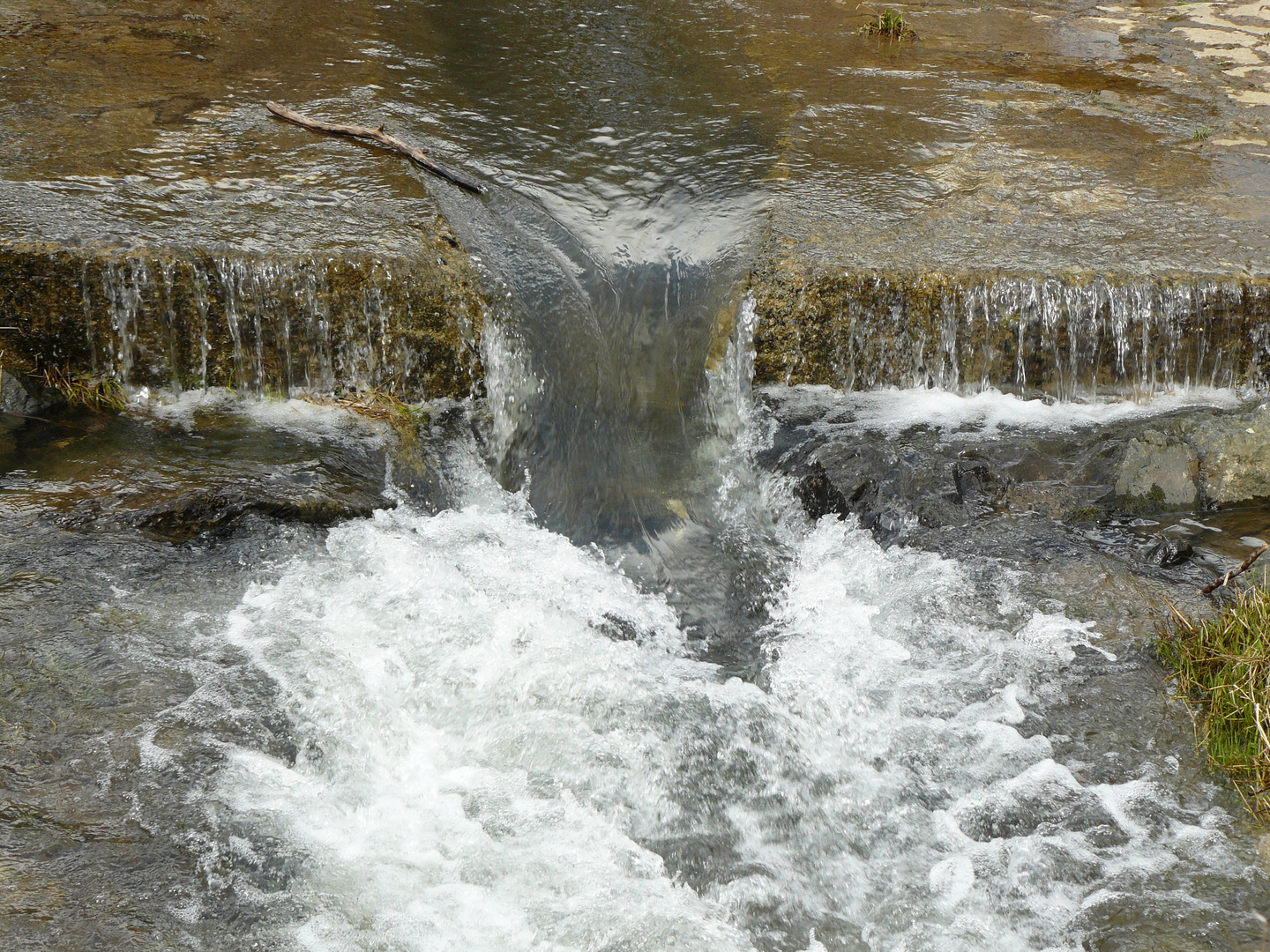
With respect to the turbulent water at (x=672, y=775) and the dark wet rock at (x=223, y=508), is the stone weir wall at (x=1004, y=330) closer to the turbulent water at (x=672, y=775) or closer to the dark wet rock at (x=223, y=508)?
the turbulent water at (x=672, y=775)

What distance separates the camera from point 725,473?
5484mm

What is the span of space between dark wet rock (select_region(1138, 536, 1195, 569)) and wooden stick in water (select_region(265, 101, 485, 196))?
170 inches

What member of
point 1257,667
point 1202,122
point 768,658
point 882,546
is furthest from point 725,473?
point 1202,122

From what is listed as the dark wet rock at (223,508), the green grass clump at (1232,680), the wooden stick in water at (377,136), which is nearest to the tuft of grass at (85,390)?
the dark wet rock at (223,508)

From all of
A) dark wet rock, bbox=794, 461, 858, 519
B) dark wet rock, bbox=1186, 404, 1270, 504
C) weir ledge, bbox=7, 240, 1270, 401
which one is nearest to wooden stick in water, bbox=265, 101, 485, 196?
weir ledge, bbox=7, 240, 1270, 401

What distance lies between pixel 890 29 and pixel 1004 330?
4688 mm

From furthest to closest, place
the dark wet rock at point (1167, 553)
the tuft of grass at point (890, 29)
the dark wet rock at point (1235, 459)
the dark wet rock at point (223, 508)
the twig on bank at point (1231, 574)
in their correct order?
the tuft of grass at point (890, 29), the dark wet rock at point (1235, 459), the dark wet rock at point (1167, 553), the dark wet rock at point (223, 508), the twig on bank at point (1231, 574)

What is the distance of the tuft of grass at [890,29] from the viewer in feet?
29.7

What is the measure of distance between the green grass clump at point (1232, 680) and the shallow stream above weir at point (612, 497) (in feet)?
0.38

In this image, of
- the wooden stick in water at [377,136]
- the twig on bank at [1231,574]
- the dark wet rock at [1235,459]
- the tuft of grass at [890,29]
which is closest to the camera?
the twig on bank at [1231,574]

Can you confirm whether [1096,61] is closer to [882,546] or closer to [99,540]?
[882,546]

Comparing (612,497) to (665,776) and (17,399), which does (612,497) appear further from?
(17,399)

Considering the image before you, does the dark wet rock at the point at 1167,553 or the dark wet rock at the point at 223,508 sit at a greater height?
the dark wet rock at the point at 223,508

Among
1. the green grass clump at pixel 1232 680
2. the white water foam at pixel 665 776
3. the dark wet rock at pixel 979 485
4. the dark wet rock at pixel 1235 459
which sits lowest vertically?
the white water foam at pixel 665 776
